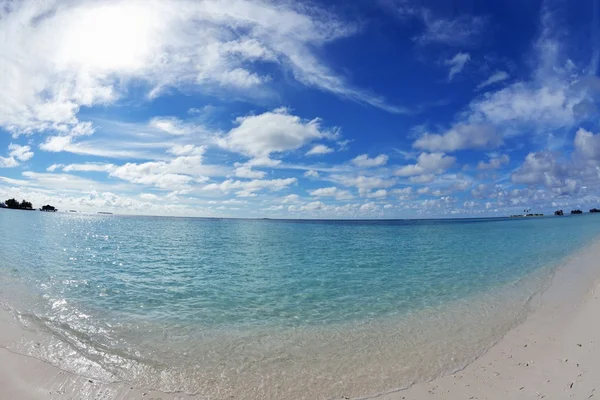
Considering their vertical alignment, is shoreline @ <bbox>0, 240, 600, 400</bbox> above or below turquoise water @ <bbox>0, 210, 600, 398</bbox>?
above

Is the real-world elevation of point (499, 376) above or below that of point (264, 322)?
above

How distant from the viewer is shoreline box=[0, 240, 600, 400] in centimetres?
754

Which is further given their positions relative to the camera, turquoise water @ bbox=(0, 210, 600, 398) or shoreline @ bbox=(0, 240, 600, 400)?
turquoise water @ bbox=(0, 210, 600, 398)

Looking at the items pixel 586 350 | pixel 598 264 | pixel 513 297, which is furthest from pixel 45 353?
pixel 598 264

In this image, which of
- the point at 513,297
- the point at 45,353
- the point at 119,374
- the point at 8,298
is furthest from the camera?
the point at 513,297

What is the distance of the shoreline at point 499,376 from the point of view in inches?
297

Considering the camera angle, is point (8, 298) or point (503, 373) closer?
point (503, 373)

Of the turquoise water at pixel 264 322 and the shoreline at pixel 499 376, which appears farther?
the turquoise water at pixel 264 322

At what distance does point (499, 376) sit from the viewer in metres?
8.46

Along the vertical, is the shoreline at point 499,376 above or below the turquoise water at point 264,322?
above

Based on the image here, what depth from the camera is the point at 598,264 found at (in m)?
26.1

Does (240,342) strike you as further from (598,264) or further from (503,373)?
(598,264)

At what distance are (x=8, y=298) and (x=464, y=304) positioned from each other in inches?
931

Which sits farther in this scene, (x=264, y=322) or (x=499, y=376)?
(x=264, y=322)
